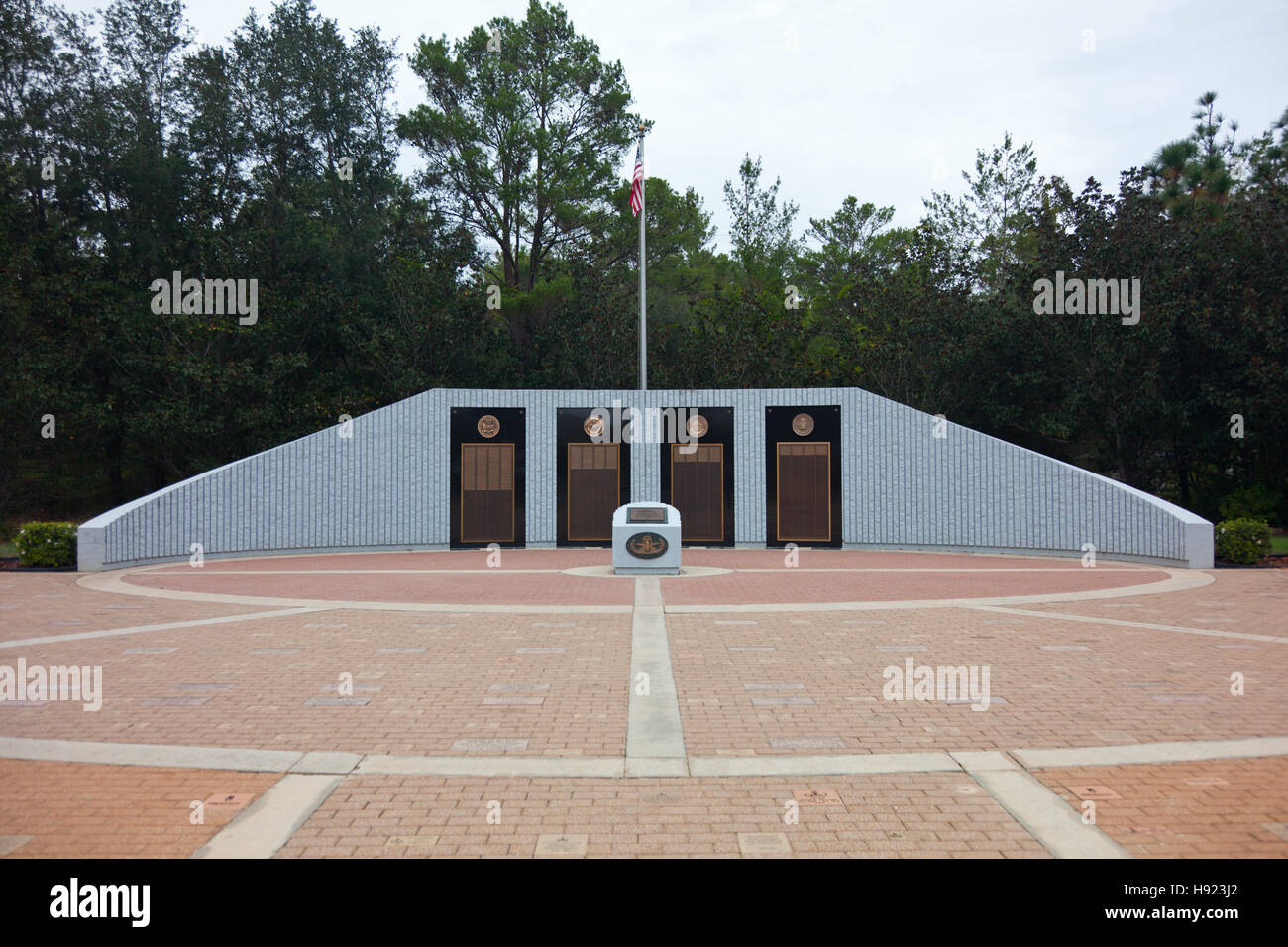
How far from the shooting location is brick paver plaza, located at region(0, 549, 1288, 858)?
437 cm

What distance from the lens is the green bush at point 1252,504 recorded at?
24.0 metres

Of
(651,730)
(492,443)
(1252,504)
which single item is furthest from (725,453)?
(651,730)

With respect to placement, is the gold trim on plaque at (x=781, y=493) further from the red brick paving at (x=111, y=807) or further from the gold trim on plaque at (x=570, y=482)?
the red brick paving at (x=111, y=807)

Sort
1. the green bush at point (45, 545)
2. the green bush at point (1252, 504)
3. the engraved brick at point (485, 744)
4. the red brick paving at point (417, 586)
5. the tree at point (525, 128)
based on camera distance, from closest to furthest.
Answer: the engraved brick at point (485, 744)
the red brick paving at point (417, 586)
the green bush at point (45, 545)
the green bush at point (1252, 504)
the tree at point (525, 128)

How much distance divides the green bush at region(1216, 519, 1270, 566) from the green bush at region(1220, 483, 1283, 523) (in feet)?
24.8

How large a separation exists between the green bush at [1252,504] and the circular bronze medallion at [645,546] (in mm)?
17596

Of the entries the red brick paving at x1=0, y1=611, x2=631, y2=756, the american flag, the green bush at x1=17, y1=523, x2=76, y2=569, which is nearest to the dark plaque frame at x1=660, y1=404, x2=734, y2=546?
the american flag

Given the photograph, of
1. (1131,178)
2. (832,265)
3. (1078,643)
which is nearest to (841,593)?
(1078,643)

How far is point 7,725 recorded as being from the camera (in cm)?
630

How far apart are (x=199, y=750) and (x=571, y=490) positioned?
17.0 m

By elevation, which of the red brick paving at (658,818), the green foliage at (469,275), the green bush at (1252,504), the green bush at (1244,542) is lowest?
the red brick paving at (658,818)

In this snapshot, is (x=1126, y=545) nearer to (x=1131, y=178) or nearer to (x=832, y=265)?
(x=1131, y=178)

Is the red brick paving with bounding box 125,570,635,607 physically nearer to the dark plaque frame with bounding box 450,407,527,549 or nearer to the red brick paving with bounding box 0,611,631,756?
the red brick paving with bounding box 0,611,631,756

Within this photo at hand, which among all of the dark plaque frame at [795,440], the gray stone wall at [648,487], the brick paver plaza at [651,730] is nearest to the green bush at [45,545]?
the gray stone wall at [648,487]
